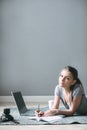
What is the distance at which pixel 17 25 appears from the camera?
534cm

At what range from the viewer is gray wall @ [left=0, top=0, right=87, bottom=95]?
531 centimetres

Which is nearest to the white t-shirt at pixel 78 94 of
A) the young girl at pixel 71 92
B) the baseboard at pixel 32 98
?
the young girl at pixel 71 92

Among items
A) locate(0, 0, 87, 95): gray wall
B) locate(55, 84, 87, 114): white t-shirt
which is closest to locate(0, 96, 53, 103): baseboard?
locate(0, 0, 87, 95): gray wall

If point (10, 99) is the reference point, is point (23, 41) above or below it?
above

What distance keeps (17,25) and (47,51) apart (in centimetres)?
64

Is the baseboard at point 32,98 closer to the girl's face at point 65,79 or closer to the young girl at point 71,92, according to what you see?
the young girl at point 71,92

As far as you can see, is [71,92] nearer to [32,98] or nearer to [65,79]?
[65,79]

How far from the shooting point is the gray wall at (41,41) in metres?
5.31

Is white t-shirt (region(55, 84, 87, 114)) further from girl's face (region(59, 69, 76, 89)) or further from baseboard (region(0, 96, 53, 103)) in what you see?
baseboard (region(0, 96, 53, 103))

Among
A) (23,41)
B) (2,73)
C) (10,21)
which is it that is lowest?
(2,73)

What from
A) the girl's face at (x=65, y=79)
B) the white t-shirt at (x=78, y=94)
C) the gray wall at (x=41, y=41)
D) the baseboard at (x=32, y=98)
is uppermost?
the gray wall at (x=41, y=41)

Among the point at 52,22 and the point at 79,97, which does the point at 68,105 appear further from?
the point at 52,22

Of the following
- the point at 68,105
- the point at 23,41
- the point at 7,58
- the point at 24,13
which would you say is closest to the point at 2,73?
the point at 7,58

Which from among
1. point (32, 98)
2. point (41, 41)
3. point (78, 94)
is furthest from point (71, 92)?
point (41, 41)
